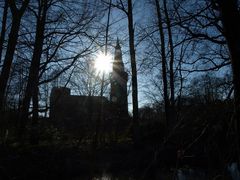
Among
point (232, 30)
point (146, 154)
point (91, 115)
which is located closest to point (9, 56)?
point (232, 30)

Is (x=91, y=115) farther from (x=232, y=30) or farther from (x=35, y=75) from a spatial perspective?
(x=232, y=30)

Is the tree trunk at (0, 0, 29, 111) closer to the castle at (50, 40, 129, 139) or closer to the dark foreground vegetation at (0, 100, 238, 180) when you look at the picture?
the dark foreground vegetation at (0, 100, 238, 180)

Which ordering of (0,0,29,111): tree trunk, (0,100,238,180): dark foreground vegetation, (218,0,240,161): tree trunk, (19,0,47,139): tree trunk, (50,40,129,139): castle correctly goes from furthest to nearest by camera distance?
(50,40,129,139): castle
(19,0,47,139): tree trunk
(0,0,29,111): tree trunk
(218,0,240,161): tree trunk
(0,100,238,180): dark foreground vegetation

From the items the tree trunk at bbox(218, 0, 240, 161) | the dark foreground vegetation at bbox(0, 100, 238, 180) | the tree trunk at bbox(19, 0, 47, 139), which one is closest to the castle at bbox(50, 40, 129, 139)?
the dark foreground vegetation at bbox(0, 100, 238, 180)

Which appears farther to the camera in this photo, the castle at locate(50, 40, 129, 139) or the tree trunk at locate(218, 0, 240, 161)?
the castle at locate(50, 40, 129, 139)

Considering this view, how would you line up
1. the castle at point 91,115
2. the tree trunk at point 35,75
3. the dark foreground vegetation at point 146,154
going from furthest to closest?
the castle at point 91,115
the tree trunk at point 35,75
the dark foreground vegetation at point 146,154

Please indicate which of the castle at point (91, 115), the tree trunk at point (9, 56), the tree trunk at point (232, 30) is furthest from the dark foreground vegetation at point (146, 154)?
the tree trunk at point (9, 56)

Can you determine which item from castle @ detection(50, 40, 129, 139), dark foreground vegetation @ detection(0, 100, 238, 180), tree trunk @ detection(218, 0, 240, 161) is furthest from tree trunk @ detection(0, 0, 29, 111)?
castle @ detection(50, 40, 129, 139)

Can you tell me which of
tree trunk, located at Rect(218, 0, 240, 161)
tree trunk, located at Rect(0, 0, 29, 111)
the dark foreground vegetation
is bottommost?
the dark foreground vegetation

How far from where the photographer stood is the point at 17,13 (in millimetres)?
9164

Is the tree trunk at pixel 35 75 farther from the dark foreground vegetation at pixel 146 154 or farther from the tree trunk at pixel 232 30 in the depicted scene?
the tree trunk at pixel 232 30

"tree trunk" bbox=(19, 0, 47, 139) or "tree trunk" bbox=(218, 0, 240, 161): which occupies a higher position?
"tree trunk" bbox=(19, 0, 47, 139)

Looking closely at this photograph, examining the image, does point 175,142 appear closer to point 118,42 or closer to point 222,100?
point 222,100

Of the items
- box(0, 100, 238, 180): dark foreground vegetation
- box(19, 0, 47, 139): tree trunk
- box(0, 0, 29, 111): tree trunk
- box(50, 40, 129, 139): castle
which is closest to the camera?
box(0, 100, 238, 180): dark foreground vegetation
